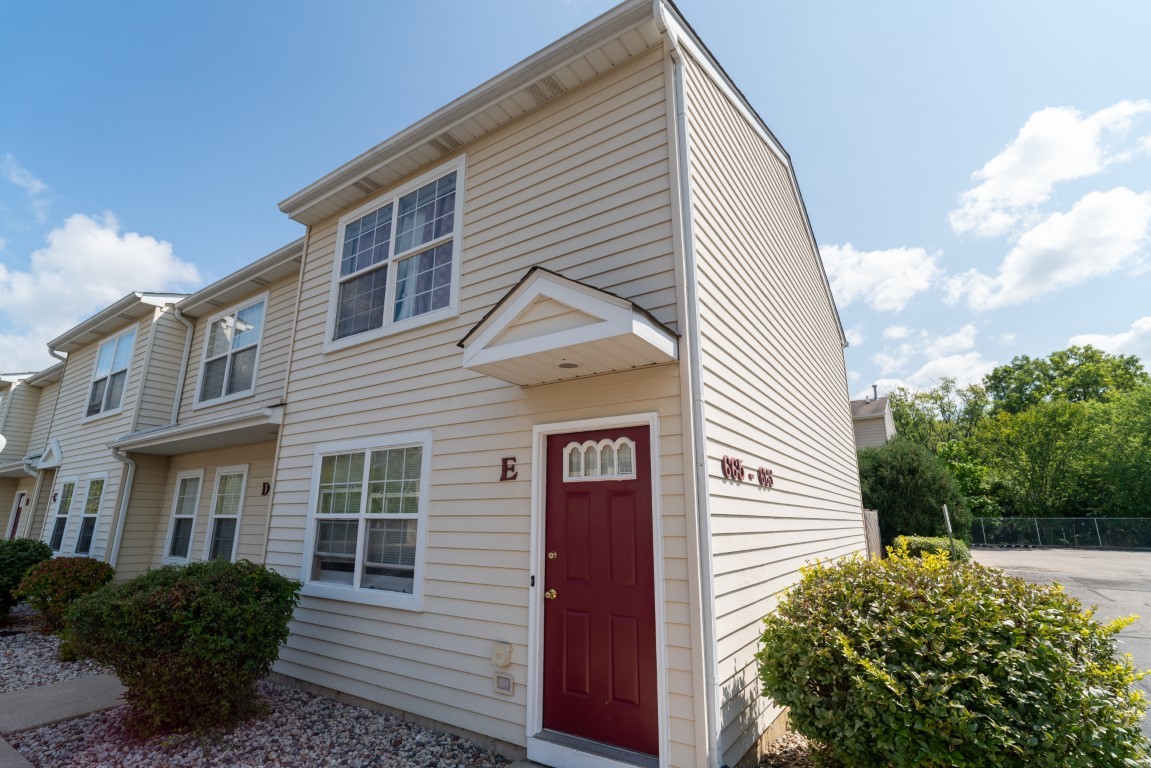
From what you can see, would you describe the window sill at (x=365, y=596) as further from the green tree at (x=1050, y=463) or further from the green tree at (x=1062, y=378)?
the green tree at (x=1062, y=378)

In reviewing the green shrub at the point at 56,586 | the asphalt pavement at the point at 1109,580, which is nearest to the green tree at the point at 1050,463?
the asphalt pavement at the point at 1109,580

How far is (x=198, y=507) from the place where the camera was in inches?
352

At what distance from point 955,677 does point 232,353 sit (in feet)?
35.4

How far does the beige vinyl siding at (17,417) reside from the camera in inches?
601

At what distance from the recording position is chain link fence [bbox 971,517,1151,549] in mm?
22344

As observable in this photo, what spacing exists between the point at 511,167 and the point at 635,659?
4.53 metres

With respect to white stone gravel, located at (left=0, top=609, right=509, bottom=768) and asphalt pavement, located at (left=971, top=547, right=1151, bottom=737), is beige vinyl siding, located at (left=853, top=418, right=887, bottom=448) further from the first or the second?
white stone gravel, located at (left=0, top=609, right=509, bottom=768)

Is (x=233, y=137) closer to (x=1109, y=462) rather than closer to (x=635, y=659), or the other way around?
(x=635, y=659)

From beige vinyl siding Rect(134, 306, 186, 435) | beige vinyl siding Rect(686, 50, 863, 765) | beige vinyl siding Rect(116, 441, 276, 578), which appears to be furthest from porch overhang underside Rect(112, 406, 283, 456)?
beige vinyl siding Rect(686, 50, 863, 765)

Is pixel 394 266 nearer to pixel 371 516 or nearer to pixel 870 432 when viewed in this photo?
pixel 371 516

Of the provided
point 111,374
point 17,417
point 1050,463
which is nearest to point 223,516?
point 111,374

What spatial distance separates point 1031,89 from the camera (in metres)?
6.46

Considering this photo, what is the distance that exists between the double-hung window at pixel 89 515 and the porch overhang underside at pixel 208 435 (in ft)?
5.85

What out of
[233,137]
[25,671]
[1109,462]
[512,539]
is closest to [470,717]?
[512,539]
